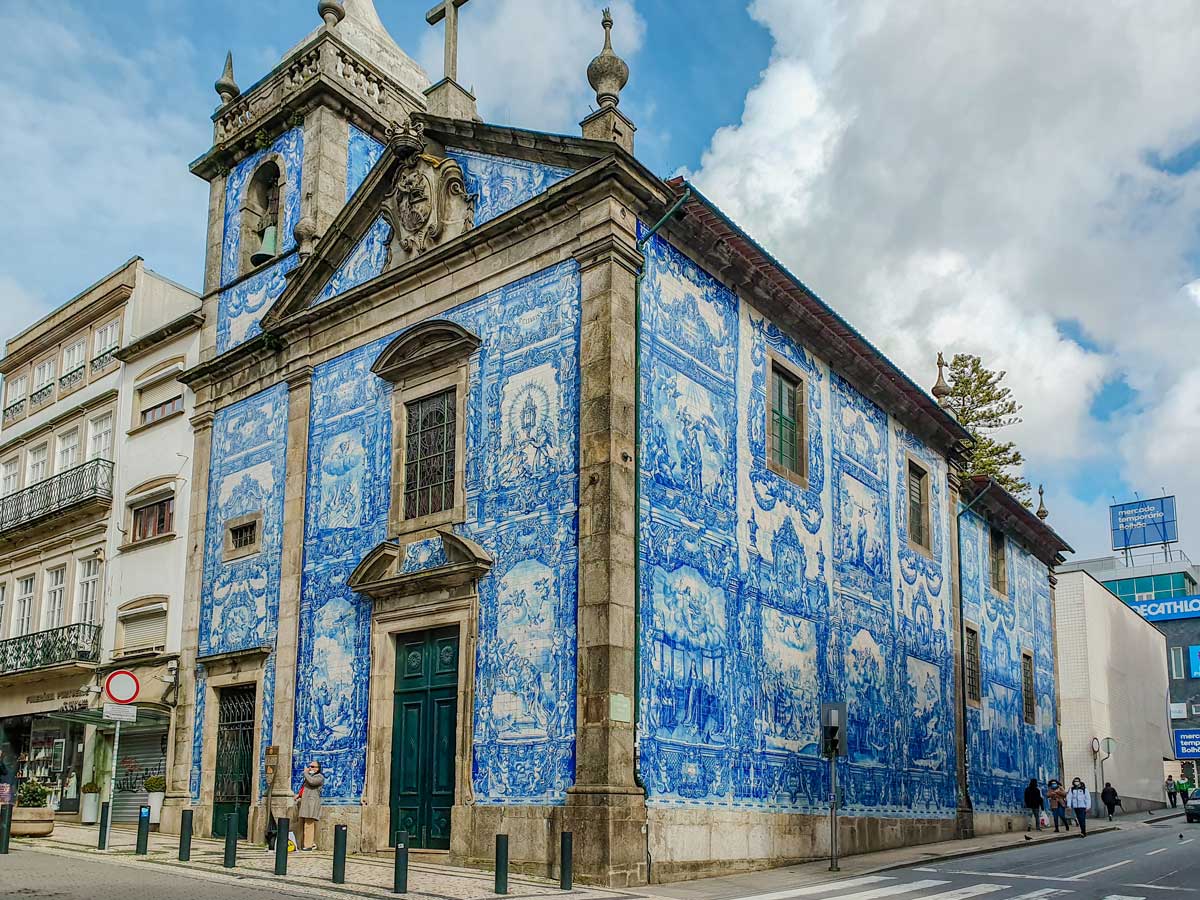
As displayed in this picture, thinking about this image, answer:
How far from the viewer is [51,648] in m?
24.7

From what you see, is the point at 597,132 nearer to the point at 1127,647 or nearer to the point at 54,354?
the point at 54,354

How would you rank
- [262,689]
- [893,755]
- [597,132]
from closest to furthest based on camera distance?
[597,132] → [262,689] → [893,755]

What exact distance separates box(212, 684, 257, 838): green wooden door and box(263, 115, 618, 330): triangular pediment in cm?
610

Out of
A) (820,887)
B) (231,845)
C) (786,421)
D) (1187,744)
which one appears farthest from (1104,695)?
(231,845)

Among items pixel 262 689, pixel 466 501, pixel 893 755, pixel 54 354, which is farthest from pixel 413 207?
pixel 54 354

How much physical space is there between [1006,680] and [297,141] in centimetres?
1865

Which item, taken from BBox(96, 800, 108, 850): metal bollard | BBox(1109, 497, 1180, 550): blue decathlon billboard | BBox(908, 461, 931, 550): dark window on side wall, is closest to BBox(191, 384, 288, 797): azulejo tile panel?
BBox(96, 800, 108, 850): metal bollard

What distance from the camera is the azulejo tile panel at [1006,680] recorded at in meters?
24.9

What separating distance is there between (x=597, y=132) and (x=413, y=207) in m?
3.63

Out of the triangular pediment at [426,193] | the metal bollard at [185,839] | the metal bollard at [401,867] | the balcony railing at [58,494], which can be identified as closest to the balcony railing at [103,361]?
the balcony railing at [58,494]

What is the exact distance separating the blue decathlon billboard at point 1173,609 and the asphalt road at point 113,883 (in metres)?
59.5

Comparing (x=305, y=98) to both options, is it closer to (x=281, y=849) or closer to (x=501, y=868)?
(x=281, y=849)

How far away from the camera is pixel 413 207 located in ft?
58.0

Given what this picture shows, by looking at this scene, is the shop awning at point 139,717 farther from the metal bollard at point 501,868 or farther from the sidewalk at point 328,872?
the metal bollard at point 501,868
